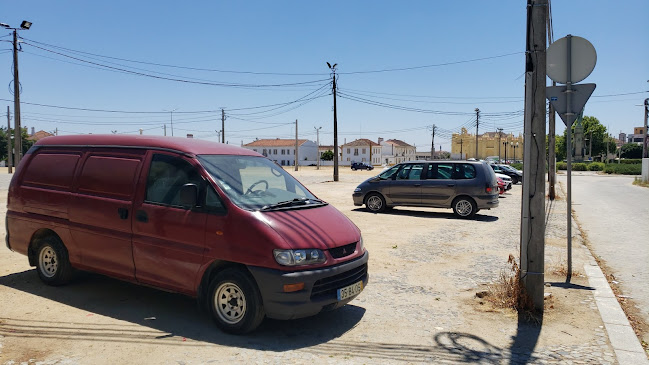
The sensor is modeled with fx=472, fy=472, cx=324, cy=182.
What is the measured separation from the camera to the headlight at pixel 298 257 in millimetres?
4246

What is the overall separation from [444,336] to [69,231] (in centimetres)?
438

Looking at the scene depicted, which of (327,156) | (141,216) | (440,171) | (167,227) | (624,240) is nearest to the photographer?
(167,227)

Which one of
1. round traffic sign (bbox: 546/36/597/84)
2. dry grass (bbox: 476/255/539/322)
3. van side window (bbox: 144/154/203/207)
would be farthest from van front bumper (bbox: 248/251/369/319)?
round traffic sign (bbox: 546/36/597/84)

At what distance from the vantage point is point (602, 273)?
728 centimetres

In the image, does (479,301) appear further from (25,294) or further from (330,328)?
(25,294)

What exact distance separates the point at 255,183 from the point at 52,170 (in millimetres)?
2724

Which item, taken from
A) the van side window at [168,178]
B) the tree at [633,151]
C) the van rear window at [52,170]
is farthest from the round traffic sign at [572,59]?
the tree at [633,151]

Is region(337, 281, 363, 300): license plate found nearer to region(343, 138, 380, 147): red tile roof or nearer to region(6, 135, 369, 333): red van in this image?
region(6, 135, 369, 333): red van

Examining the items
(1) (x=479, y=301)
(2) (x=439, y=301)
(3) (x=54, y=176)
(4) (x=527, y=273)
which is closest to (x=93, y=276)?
(3) (x=54, y=176)

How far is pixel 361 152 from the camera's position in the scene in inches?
4769

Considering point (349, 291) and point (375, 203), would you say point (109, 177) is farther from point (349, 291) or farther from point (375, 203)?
point (375, 203)

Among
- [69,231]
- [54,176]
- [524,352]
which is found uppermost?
[54,176]

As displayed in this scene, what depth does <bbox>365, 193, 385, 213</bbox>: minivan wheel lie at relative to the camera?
15211 millimetres

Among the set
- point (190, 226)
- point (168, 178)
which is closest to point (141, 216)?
point (168, 178)
